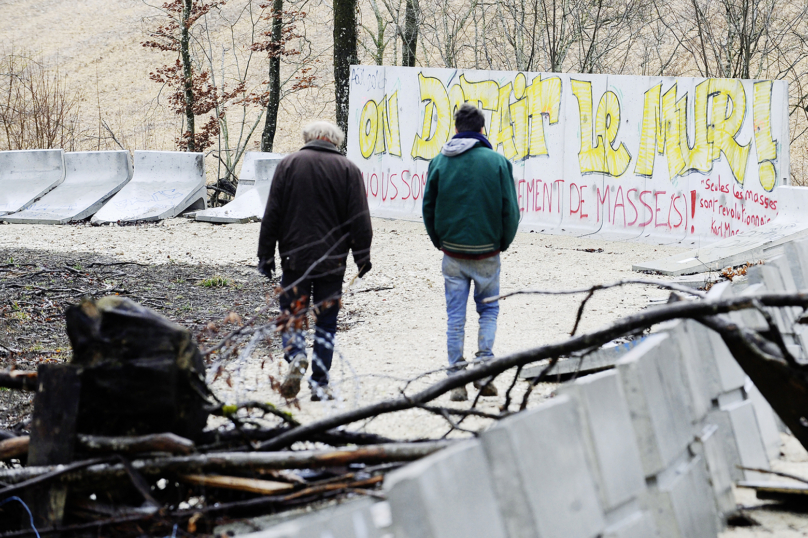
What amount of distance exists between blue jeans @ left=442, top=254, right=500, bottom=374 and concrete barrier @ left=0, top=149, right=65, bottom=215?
583 inches

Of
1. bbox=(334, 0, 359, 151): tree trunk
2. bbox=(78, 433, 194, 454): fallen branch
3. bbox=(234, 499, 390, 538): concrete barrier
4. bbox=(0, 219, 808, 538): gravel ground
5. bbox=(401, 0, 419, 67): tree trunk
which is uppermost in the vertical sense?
bbox=(401, 0, 419, 67): tree trunk

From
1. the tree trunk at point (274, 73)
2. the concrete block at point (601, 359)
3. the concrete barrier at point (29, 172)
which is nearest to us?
the concrete block at point (601, 359)

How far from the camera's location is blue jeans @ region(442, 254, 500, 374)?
595 cm

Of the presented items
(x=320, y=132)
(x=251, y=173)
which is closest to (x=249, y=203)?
(x=251, y=173)

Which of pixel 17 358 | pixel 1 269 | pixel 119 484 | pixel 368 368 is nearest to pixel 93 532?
pixel 119 484

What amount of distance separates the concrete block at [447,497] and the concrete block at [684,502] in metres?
0.84

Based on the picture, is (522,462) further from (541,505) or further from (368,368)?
(368,368)

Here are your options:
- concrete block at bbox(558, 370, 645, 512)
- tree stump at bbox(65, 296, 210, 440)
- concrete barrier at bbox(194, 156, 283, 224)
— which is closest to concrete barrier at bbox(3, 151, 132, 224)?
concrete barrier at bbox(194, 156, 283, 224)

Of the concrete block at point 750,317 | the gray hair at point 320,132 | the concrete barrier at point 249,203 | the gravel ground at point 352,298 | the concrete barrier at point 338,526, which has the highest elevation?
the gray hair at point 320,132

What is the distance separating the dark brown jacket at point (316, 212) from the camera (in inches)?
228

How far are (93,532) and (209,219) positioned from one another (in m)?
13.4

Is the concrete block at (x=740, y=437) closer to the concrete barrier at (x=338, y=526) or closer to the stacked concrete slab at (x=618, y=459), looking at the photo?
the stacked concrete slab at (x=618, y=459)

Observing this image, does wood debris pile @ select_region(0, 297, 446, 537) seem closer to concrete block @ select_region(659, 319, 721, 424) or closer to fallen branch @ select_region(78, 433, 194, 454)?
fallen branch @ select_region(78, 433, 194, 454)

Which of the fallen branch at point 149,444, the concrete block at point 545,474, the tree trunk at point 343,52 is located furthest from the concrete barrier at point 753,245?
the tree trunk at point 343,52
